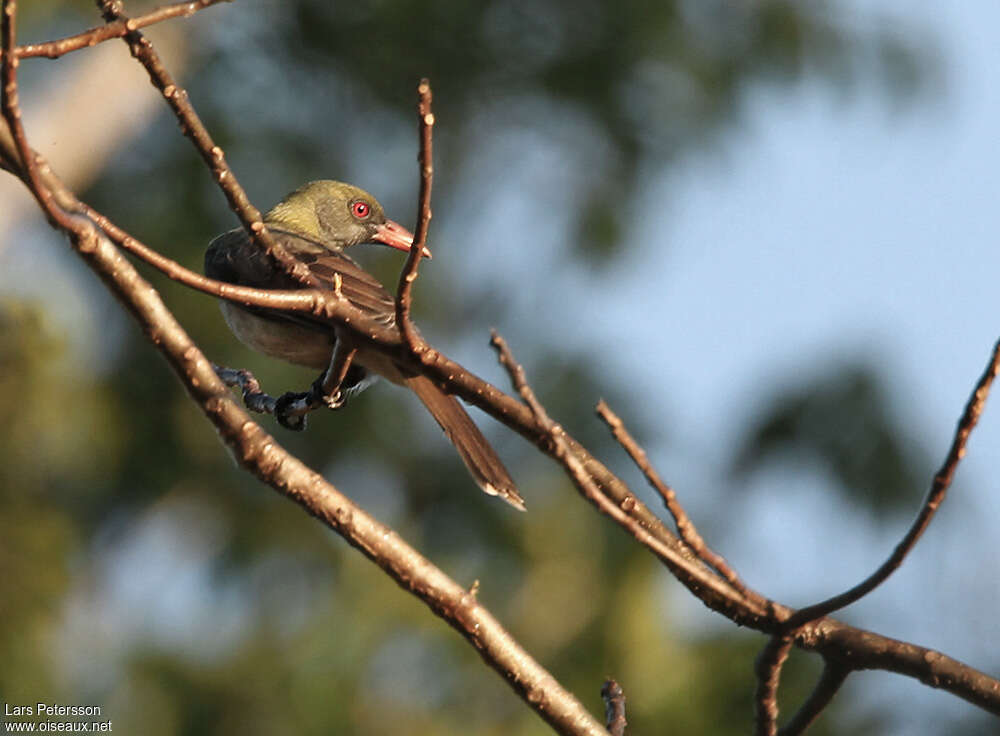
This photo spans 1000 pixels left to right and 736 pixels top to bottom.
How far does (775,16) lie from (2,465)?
8.78m

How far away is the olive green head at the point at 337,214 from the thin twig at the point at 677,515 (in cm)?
382

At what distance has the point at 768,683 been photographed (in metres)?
2.56

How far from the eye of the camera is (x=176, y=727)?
7926 millimetres

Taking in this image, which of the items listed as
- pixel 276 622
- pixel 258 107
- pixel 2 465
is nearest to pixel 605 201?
pixel 258 107

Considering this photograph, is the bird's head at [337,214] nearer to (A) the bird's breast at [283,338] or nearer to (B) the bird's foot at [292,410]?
(A) the bird's breast at [283,338]

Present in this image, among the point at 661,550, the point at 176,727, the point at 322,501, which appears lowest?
the point at 661,550

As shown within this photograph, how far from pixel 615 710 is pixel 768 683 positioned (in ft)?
1.89

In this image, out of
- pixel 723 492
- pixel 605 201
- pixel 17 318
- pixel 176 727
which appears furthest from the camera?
pixel 605 201

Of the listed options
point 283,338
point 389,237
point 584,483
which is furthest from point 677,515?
point 389,237

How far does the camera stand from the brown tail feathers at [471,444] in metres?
4.19

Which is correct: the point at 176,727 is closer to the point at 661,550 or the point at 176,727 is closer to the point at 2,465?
the point at 2,465

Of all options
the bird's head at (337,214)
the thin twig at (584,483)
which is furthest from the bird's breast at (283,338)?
the thin twig at (584,483)

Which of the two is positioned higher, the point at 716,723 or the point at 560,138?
the point at 560,138

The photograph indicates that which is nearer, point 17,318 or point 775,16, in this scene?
point 17,318
